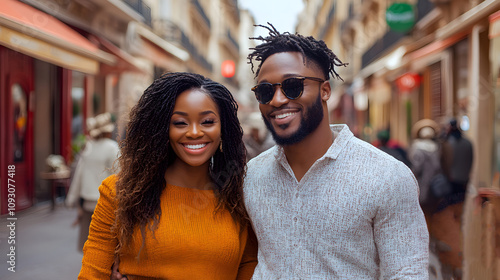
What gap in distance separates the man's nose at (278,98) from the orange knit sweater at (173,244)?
0.57 meters

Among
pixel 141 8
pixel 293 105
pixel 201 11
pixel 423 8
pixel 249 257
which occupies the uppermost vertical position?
pixel 201 11

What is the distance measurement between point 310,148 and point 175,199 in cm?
64

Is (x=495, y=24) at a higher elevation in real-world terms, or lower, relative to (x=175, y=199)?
higher

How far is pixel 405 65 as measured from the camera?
398 inches

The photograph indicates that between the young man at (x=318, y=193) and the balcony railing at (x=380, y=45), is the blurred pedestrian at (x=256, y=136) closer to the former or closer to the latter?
the young man at (x=318, y=193)

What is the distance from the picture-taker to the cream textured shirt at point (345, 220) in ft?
5.37

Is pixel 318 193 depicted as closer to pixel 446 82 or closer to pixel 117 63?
pixel 117 63

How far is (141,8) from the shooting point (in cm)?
1306

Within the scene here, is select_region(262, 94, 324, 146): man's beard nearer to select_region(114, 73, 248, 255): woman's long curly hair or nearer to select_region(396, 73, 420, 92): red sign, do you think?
select_region(114, 73, 248, 255): woman's long curly hair

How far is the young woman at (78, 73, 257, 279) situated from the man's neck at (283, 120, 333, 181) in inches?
12.9

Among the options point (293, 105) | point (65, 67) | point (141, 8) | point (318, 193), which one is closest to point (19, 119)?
point (65, 67)

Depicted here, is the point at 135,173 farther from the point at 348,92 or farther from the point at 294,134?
the point at 348,92

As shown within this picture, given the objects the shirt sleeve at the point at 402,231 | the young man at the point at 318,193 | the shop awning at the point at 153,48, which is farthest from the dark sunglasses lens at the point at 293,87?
the shop awning at the point at 153,48

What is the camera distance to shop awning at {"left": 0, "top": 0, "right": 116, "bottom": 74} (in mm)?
4382
